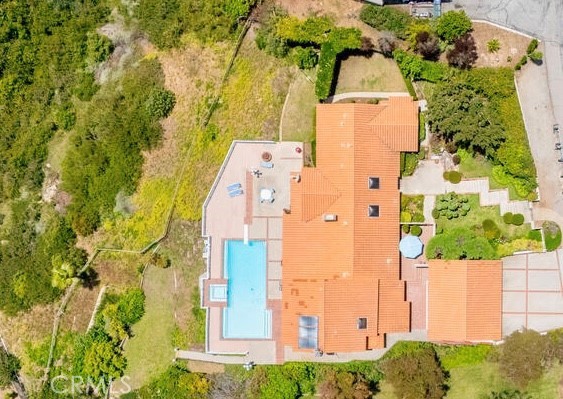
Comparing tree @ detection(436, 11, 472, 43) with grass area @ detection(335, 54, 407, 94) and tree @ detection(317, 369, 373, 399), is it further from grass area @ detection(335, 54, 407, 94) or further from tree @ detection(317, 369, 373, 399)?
tree @ detection(317, 369, 373, 399)

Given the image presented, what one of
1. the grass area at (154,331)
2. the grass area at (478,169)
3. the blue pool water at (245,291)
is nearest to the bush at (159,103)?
the blue pool water at (245,291)

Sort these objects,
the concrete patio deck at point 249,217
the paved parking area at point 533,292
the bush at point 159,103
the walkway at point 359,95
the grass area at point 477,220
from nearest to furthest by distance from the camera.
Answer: the paved parking area at point 533,292 < the grass area at point 477,220 < the walkway at point 359,95 < the concrete patio deck at point 249,217 < the bush at point 159,103

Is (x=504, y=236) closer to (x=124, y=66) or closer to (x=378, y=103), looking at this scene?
(x=378, y=103)

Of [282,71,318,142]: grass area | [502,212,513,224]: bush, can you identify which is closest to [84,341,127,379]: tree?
[282,71,318,142]: grass area

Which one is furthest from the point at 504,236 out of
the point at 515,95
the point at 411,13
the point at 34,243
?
the point at 34,243

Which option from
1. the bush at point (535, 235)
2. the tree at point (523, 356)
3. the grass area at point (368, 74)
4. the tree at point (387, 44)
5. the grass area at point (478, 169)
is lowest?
the tree at point (523, 356)

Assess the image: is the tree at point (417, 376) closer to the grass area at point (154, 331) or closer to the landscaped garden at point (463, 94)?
the landscaped garden at point (463, 94)
